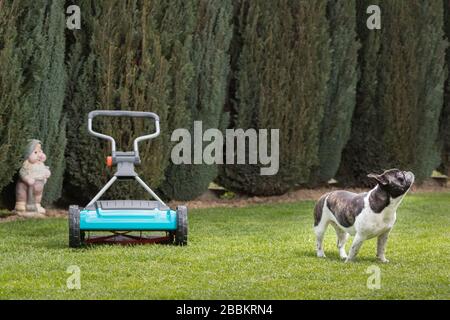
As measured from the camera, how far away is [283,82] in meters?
11.1

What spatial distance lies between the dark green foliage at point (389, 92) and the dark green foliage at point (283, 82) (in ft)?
3.56

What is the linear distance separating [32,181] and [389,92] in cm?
Answer: 536

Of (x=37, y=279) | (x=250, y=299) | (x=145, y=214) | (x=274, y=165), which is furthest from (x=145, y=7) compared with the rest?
(x=250, y=299)

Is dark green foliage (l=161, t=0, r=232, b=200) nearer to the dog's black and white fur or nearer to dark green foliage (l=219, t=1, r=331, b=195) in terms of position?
dark green foliage (l=219, t=1, r=331, b=195)

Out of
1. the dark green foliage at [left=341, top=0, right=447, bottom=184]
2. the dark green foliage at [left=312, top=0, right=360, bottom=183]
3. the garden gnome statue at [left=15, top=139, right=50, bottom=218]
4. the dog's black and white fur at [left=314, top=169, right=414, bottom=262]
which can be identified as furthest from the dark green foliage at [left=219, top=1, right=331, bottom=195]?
the dog's black and white fur at [left=314, top=169, right=414, bottom=262]

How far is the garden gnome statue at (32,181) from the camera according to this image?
9016 millimetres

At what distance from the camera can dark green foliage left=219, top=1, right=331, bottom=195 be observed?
11.0 m

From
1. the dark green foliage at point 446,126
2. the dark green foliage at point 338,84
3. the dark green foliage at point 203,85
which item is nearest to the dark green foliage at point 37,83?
the dark green foliage at point 203,85

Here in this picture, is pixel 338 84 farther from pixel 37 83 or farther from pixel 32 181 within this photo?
pixel 32 181

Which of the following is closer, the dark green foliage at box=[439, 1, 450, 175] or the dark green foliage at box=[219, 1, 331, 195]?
the dark green foliage at box=[219, 1, 331, 195]

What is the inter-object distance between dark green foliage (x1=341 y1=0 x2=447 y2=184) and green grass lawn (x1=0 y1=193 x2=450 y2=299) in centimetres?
367

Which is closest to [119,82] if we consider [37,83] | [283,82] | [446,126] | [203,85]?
[37,83]

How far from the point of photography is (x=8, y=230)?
322 inches

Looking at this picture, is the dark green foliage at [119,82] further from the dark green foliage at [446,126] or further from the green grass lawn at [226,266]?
the dark green foliage at [446,126]
